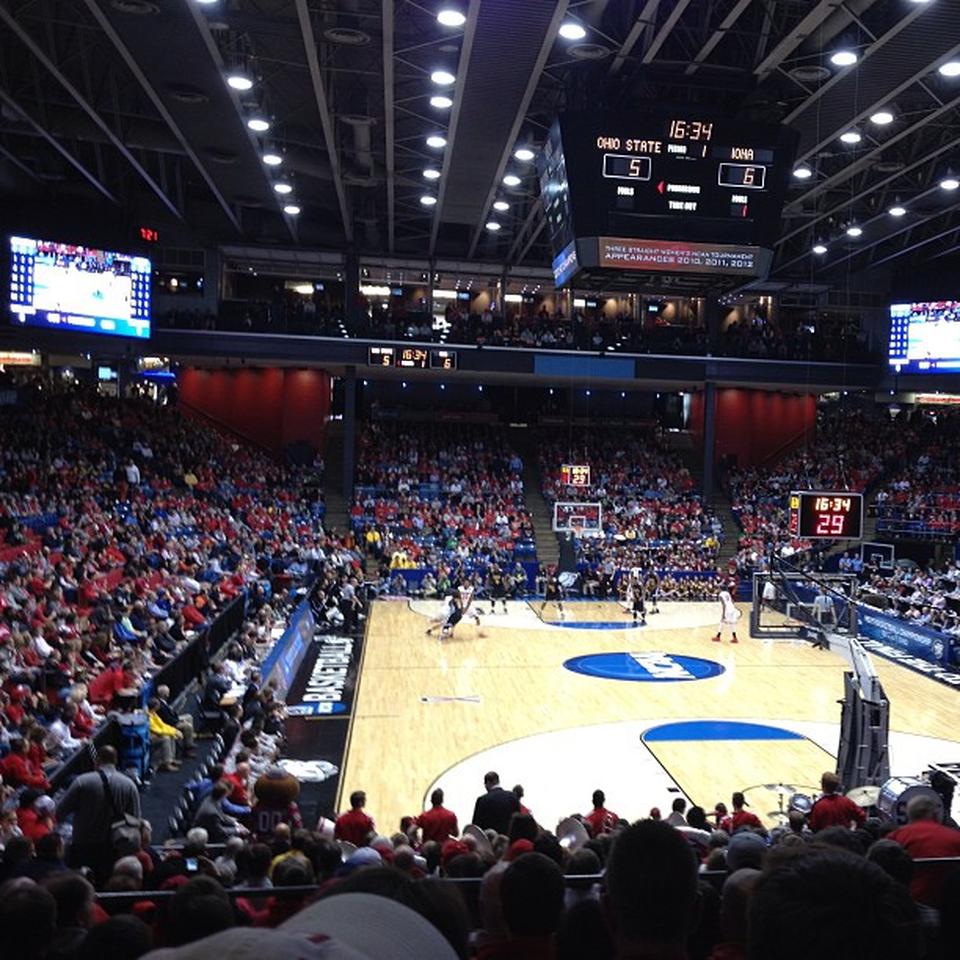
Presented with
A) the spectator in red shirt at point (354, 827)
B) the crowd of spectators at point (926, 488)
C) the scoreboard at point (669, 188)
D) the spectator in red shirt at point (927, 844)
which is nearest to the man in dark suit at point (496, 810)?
the spectator in red shirt at point (354, 827)

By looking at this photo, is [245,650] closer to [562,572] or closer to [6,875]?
[6,875]

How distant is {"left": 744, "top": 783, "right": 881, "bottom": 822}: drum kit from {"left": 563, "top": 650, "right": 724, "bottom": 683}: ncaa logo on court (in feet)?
23.5

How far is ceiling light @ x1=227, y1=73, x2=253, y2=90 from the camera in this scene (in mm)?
20188

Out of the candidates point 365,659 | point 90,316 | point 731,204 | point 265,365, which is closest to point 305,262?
point 265,365

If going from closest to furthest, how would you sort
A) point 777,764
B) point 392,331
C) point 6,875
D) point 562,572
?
1. point 6,875
2. point 777,764
3. point 562,572
4. point 392,331

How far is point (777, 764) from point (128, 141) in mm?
22659

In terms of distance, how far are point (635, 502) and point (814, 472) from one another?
903cm

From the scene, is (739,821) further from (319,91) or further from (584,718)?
(319,91)

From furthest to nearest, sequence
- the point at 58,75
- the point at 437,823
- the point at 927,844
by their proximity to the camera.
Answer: the point at 58,75, the point at 437,823, the point at 927,844

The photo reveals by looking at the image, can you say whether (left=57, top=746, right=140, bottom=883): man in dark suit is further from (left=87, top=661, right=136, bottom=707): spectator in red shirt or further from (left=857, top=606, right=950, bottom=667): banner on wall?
(left=857, top=606, right=950, bottom=667): banner on wall

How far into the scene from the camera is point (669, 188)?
18.0 m

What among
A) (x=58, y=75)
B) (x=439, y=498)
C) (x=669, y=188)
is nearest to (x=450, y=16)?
(x=669, y=188)

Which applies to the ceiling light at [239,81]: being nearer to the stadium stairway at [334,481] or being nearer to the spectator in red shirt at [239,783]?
the spectator in red shirt at [239,783]

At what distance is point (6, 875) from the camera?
250 inches
